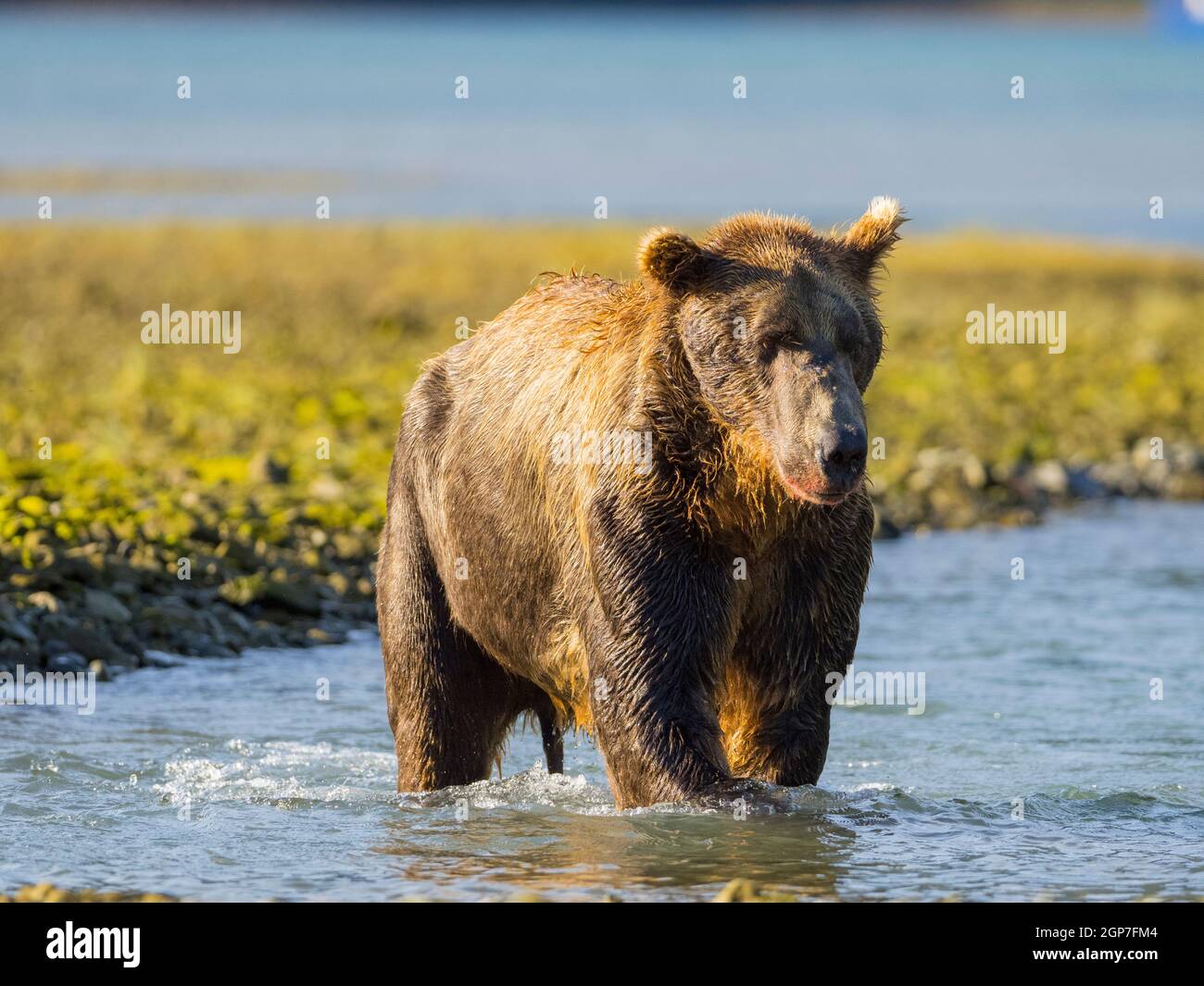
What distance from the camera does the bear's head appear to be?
6.48 metres

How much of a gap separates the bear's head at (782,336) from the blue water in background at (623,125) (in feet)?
69.6

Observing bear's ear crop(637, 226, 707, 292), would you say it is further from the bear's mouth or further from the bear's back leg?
the bear's back leg

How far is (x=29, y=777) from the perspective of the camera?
8352mm

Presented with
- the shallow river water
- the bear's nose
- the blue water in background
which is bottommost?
the shallow river water

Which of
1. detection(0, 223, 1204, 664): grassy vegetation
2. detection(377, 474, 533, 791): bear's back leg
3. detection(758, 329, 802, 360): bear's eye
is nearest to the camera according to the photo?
detection(758, 329, 802, 360): bear's eye

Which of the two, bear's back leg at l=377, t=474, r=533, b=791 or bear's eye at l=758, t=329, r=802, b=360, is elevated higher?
bear's eye at l=758, t=329, r=802, b=360

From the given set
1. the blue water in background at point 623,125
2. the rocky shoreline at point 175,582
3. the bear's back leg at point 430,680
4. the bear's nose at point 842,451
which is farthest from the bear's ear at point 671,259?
the blue water in background at point 623,125

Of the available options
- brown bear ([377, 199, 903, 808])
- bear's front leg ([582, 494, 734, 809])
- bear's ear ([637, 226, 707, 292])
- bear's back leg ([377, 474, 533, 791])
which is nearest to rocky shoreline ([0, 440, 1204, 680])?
bear's back leg ([377, 474, 533, 791])

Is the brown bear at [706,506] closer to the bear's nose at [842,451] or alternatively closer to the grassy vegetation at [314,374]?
the bear's nose at [842,451]

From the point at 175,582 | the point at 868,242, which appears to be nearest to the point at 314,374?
the point at 175,582

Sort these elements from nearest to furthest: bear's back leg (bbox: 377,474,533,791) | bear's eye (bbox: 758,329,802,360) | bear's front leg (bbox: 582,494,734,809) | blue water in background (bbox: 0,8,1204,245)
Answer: bear's eye (bbox: 758,329,802,360) < bear's front leg (bbox: 582,494,734,809) < bear's back leg (bbox: 377,474,533,791) < blue water in background (bbox: 0,8,1204,245)

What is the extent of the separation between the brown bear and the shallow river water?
38cm
